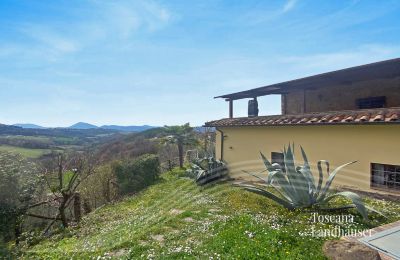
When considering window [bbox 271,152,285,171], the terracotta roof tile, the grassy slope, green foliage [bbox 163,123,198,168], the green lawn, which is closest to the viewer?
the grassy slope

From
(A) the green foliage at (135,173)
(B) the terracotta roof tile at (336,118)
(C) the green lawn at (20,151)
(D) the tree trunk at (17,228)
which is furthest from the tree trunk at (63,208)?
(B) the terracotta roof tile at (336,118)

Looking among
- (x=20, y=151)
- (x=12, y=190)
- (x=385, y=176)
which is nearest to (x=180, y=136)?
(x=20, y=151)

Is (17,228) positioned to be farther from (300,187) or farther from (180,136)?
(180,136)

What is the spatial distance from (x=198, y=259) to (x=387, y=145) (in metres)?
6.76

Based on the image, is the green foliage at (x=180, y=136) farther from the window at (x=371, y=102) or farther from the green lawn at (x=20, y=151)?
the window at (x=371, y=102)

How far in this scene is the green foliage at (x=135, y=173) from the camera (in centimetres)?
1552

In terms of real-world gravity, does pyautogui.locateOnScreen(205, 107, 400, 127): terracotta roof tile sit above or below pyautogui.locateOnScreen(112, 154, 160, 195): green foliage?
above

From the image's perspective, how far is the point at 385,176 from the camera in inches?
332

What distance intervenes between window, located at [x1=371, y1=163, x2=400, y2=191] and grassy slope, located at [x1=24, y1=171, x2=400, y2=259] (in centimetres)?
137

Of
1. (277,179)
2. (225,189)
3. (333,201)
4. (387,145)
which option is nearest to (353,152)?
(387,145)

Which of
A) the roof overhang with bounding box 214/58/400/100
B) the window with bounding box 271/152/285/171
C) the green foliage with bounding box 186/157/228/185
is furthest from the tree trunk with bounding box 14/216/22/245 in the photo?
the roof overhang with bounding box 214/58/400/100

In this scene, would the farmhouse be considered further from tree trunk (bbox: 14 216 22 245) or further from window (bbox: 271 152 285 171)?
tree trunk (bbox: 14 216 22 245)

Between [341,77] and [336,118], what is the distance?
104 inches

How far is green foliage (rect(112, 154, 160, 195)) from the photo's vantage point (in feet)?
50.9
